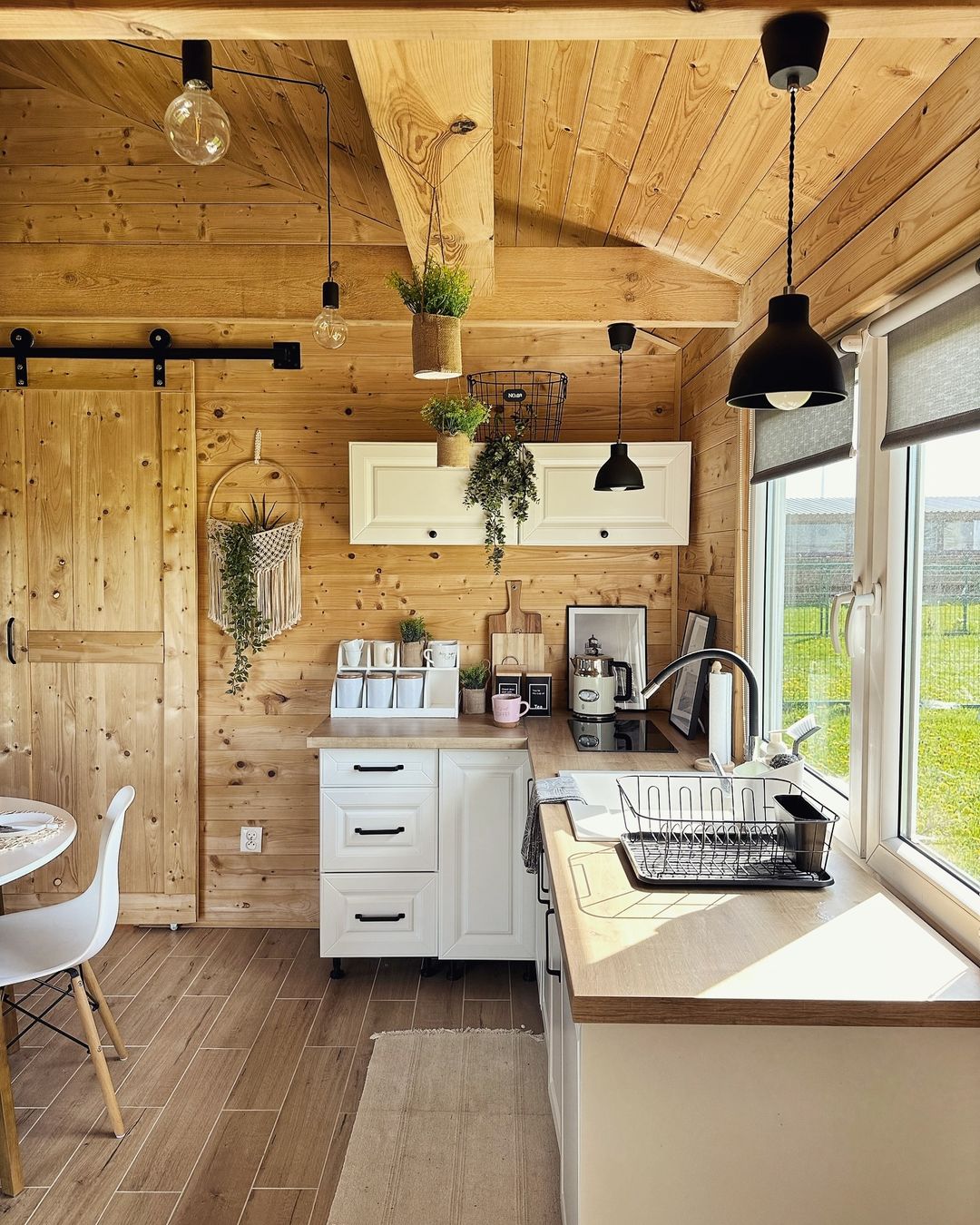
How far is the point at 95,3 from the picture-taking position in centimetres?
121

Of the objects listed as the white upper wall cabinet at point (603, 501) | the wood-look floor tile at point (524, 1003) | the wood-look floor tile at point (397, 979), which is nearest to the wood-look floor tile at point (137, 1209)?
the wood-look floor tile at point (397, 979)

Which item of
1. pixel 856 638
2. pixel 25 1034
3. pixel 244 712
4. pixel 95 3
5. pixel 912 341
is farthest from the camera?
pixel 244 712

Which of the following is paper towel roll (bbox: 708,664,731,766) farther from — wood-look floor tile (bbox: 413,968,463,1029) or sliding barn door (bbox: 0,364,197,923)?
sliding barn door (bbox: 0,364,197,923)

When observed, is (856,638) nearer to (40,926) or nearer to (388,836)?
(388,836)

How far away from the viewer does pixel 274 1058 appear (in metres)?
2.83

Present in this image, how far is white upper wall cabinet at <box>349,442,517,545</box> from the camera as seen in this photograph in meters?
3.40

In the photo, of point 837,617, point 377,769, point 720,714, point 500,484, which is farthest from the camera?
point 500,484

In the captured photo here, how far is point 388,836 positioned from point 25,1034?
1299 mm

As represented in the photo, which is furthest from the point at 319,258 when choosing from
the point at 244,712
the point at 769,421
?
the point at 244,712

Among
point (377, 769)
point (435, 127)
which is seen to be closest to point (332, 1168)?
point (377, 769)

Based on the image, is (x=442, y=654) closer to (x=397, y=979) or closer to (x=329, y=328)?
(x=397, y=979)

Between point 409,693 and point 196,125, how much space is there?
8.24 feet

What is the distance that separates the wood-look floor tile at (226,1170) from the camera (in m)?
2.15

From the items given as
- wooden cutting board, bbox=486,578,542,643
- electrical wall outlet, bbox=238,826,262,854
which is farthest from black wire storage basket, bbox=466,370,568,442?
electrical wall outlet, bbox=238,826,262,854
